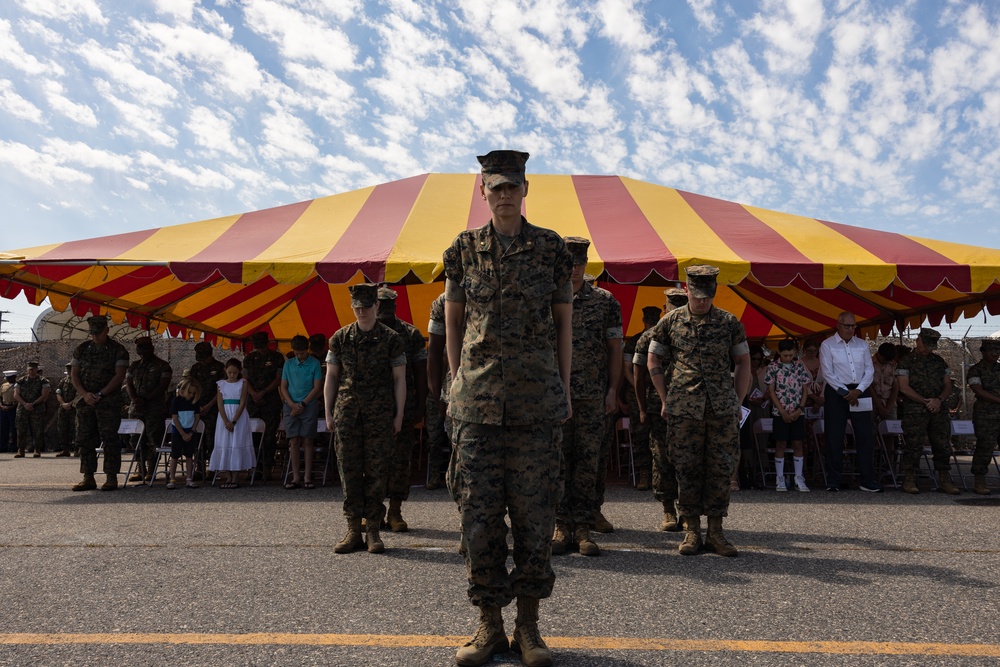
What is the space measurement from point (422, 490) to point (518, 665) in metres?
5.30

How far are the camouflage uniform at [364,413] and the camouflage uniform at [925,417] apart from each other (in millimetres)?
6161

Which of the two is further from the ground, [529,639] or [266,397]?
[266,397]

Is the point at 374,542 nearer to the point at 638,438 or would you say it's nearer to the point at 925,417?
the point at 638,438

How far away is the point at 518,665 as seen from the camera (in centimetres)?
268

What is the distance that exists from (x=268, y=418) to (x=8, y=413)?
9.95m

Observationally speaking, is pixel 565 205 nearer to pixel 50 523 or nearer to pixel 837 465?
pixel 837 465

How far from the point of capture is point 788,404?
26.3ft

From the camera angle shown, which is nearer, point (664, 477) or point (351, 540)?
point (351, 540)

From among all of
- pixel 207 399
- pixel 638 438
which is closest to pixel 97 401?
pixel 207 399

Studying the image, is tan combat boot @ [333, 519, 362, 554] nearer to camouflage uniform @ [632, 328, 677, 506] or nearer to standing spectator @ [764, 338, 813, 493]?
camouflage uniform @ [632, 328, 677, 506]

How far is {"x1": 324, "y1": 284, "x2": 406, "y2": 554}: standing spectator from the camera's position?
4.80m

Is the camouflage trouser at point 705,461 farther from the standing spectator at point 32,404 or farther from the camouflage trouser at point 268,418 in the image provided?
the standing spectator at point 32,404

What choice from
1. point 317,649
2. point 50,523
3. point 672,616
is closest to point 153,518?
point 50,523

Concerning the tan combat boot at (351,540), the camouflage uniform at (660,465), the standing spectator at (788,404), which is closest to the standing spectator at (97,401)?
the tan combat boot at (351,540)
